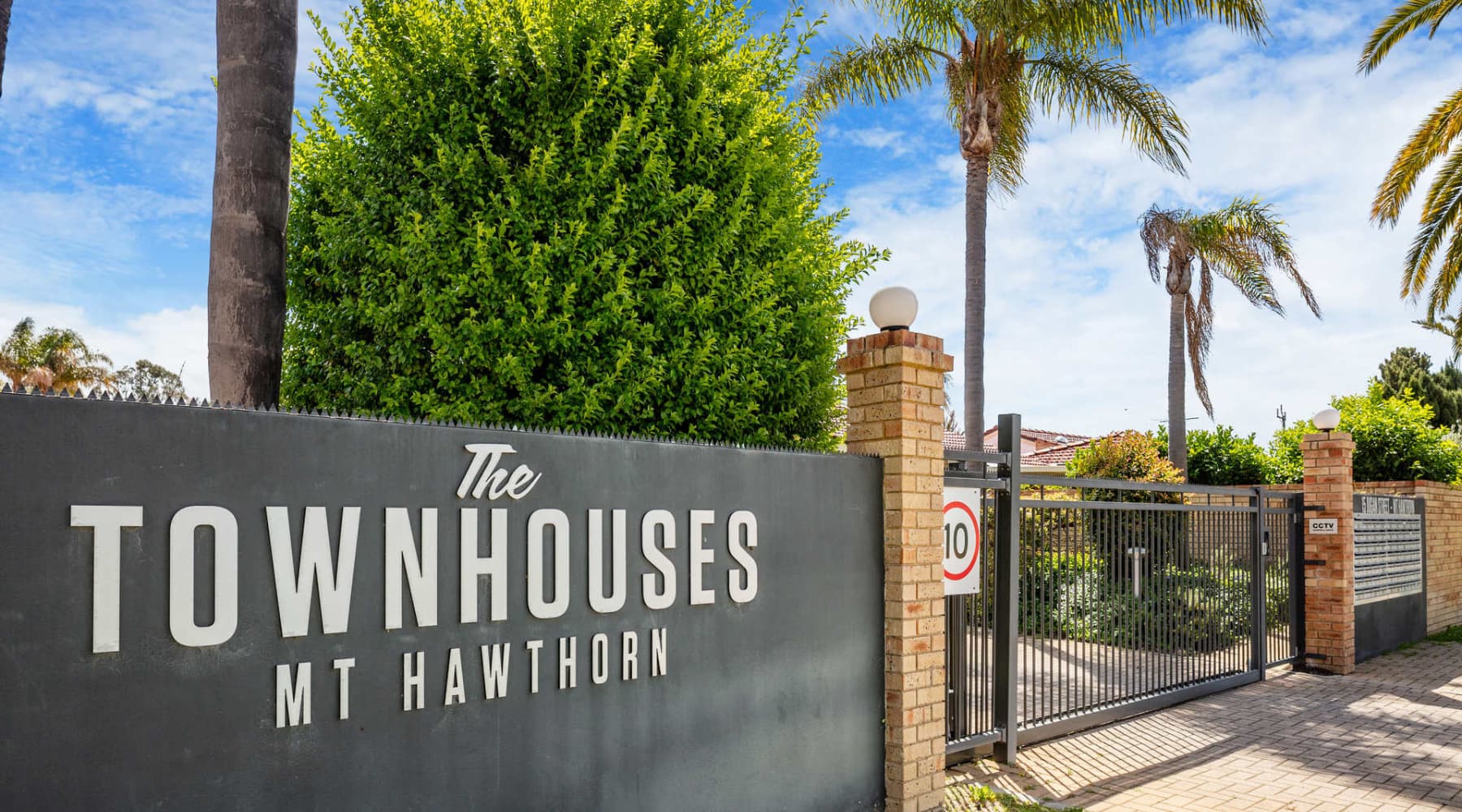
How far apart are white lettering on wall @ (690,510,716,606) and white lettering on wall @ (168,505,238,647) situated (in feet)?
6.37

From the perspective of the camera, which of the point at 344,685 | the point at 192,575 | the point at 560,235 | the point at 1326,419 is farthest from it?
the point at 1326,419

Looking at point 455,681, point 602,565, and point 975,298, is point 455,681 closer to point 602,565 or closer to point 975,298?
point 602,565

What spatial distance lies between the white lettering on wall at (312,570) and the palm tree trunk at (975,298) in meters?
10.6

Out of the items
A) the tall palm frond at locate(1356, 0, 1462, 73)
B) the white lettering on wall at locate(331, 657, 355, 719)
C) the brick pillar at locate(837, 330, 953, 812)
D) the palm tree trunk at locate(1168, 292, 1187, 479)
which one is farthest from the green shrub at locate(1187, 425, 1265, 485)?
the white lettering on wall at locate(331, 657, 355, 719)

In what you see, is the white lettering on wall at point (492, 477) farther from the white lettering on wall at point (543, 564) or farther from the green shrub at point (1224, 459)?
the green shrub at point (1224, 459)

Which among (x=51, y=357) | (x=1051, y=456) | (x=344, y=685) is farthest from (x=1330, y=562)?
(x=51, y=357)

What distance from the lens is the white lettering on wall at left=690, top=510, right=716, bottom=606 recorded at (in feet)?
14.1

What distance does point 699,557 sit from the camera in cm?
432

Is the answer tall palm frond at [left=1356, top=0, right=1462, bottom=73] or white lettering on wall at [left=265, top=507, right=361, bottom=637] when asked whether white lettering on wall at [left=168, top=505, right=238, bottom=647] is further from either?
tall palm frond at [left=1356, top=0, right=1462, bottom=73]

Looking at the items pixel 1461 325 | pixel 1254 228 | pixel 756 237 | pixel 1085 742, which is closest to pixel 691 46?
pixel 756 237

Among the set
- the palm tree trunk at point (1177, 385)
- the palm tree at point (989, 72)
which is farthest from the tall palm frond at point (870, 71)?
the palm tree trunk at point (1177, 385)

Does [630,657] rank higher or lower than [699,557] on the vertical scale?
lower

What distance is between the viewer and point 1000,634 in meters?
6.27

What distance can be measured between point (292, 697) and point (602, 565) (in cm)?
128
